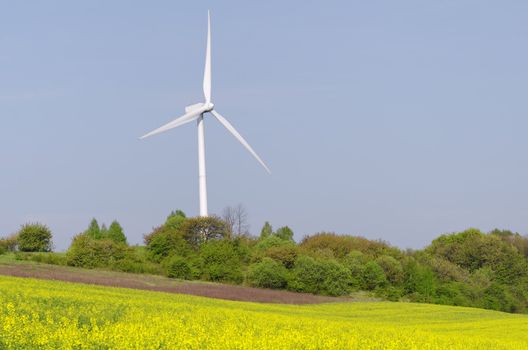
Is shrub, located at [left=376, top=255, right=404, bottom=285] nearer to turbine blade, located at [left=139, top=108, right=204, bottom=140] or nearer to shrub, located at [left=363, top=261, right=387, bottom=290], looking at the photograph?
shrub, located at [left=363, top=261, right=387, bottom=290]

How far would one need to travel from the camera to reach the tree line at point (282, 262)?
80375mm

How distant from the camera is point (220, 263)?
273ft

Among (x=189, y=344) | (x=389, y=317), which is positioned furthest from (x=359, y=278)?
(x=189, y=344)

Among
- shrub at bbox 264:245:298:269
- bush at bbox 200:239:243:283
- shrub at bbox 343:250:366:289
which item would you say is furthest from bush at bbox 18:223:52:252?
shrub at bbox 343:250:366:289

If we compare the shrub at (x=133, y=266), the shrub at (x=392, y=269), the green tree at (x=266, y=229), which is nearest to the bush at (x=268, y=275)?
the shrub at (x=133, y=266)

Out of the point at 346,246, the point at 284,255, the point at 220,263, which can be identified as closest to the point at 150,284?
the point at 220,263

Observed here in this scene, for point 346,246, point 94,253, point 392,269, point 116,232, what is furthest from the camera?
point 116,232

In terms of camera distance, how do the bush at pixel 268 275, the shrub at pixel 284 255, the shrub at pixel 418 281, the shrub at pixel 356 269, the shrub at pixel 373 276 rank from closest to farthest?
1. the bush at pixel 268 275
2. the shrub at pixel 284 255
3. the shrub at pixel 356 269
4. the shrub at pixel 373 276
5. the shrub at pixel 418 281

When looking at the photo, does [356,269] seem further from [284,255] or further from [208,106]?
[208,106]

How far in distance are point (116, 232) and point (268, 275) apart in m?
35.4

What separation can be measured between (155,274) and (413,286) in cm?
2764

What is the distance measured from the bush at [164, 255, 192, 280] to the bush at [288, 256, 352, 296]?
10.3 meters

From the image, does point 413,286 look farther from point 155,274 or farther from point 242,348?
point 242,348

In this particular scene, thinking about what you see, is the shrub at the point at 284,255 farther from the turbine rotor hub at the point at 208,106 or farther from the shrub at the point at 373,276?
the turbine rotor hub at the point at 208,106
